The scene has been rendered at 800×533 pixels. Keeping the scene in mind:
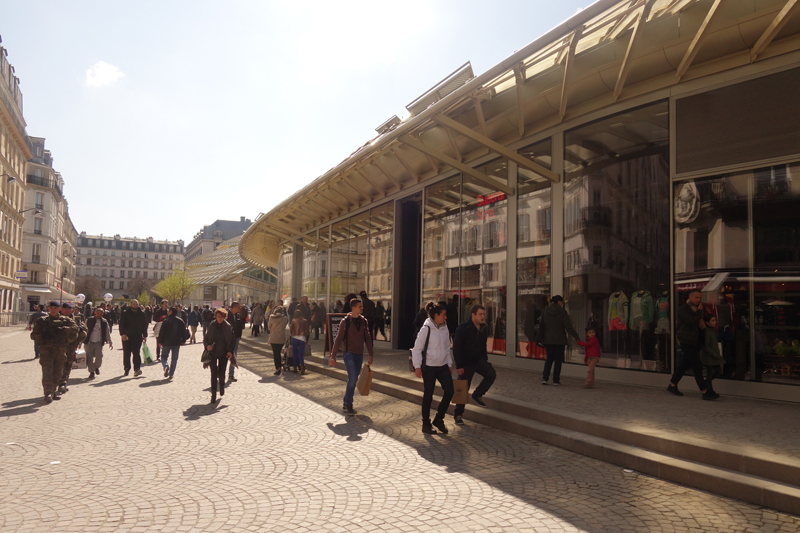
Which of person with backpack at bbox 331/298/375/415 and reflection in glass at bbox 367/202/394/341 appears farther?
reflection in glass at bbox 367/202/394/341

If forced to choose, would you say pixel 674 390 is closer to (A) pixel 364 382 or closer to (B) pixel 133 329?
(A) pixel 364 382

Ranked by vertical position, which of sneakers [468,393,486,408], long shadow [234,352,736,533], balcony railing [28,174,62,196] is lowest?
long shadow [234,352,736,533]

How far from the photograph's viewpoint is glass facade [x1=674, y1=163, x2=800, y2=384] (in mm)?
8639

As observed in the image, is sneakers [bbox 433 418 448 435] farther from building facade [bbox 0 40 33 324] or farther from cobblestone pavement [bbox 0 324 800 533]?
building facade [bbox 0 40 33 324]

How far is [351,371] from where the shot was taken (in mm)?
8766

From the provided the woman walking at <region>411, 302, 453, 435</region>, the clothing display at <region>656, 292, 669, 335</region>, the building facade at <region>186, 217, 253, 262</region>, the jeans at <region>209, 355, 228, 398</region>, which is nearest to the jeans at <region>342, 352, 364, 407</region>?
the woman walking at <region>411, 302, 453, 435</region>

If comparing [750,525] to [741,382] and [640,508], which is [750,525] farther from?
[741,382]

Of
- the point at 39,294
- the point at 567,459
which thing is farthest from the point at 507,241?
A: the point at 39,294

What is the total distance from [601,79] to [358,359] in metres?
6.62

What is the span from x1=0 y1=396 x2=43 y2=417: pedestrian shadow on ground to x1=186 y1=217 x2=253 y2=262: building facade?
120 metres

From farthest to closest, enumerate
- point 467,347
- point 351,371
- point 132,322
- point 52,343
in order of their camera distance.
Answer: point 132,322
point 52,343
point 351,371
point 467,347

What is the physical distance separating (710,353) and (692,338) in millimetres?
318

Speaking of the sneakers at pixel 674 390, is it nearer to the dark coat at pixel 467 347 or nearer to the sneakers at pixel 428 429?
the dark coat at pixel 467 347

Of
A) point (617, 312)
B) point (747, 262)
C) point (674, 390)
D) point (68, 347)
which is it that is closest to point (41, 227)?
point (68, 347)
